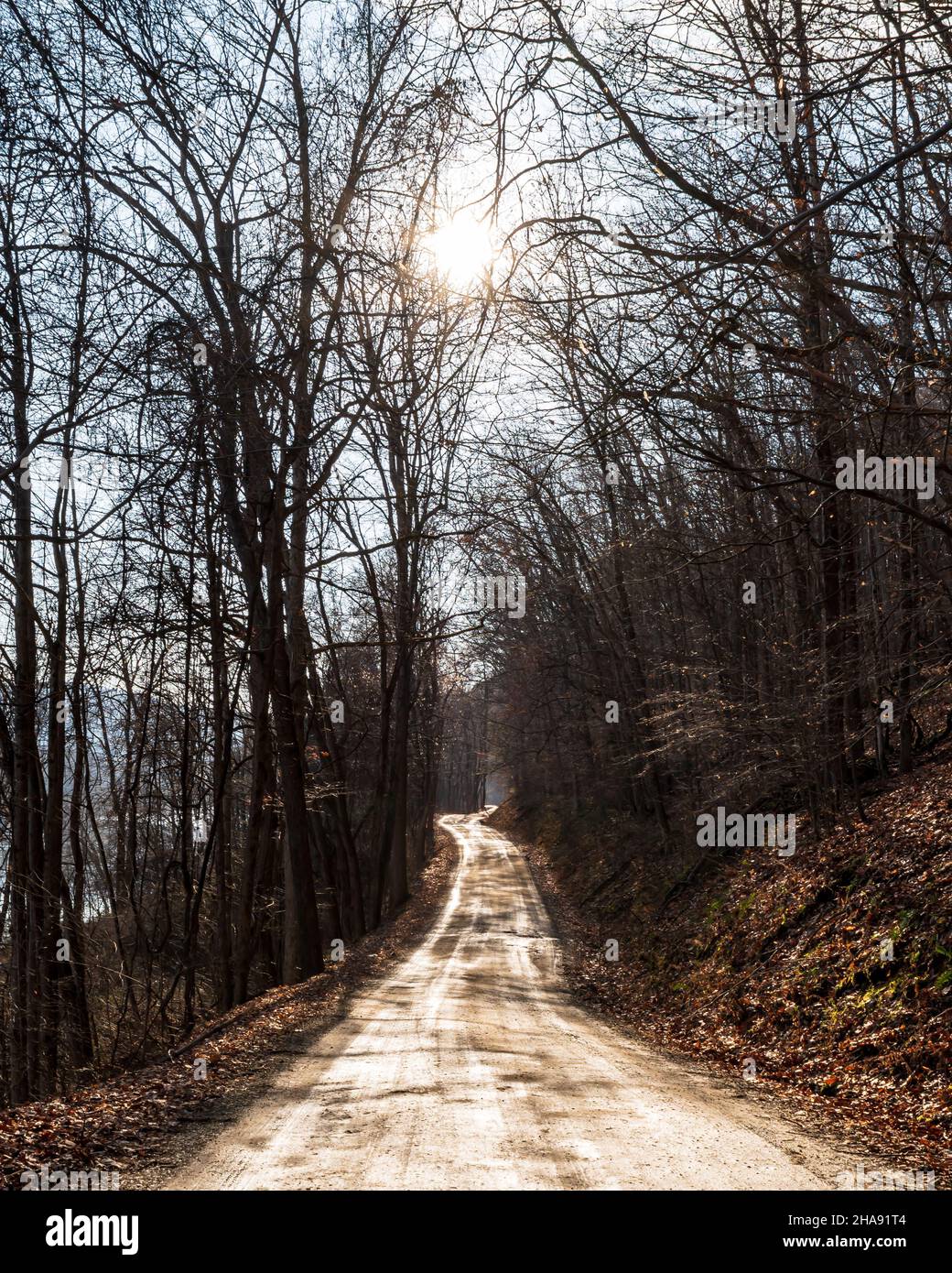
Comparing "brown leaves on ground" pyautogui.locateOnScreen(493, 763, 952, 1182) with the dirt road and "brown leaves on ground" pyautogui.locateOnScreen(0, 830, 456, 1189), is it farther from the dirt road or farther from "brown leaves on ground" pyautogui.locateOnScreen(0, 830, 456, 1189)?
"brown leaves on ground" pyautogui.locateOnScreen(0, 830, 456, 1189)

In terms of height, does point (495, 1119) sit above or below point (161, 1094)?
above

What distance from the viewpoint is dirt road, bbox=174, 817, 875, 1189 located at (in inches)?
211

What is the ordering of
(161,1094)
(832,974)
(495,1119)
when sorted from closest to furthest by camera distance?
(495,1119) < (161,1094) < (832,974)

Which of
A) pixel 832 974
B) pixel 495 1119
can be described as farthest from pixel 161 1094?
pixel 832 974

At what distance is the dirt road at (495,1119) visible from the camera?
536 cm

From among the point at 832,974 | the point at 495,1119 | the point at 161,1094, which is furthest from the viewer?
the point at 832,974

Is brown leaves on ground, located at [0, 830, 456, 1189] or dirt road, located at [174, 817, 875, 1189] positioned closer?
dirt road, located at [174, 817, 875, 1189]

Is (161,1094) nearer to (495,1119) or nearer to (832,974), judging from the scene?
(495,1119)

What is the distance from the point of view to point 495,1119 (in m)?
6.70

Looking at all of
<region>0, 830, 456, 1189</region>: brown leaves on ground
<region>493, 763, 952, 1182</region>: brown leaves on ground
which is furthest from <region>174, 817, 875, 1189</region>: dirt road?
<region>493, 763, 952, 1182</region>: brown leaves on ground

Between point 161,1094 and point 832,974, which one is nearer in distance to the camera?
point 161,1094

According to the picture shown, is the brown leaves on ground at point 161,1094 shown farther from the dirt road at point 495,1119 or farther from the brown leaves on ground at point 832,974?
the brown leaves on ground at point 832,974

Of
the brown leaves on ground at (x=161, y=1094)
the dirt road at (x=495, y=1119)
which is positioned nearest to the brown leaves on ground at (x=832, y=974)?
the dirt road at (x=495, y=1119)
